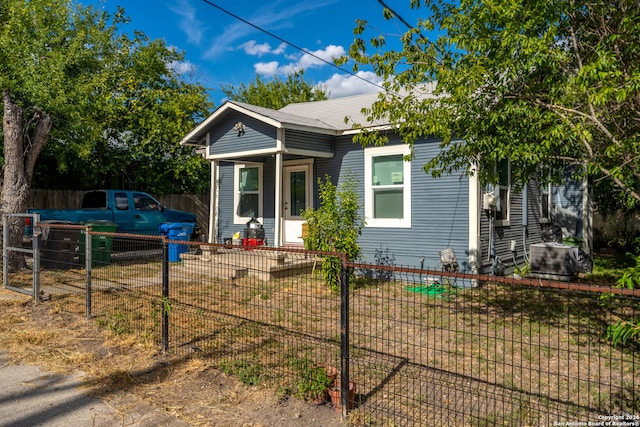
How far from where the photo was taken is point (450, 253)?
28.3 feet

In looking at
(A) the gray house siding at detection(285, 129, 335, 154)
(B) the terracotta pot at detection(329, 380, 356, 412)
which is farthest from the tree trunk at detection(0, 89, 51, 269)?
(B) the terracotta pot at detection(329, 380, 356, 412)

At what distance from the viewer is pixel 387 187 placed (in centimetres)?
976

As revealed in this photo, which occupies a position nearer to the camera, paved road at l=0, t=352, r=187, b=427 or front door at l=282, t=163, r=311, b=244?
paved road at l=0, t=352, r=187, b=427

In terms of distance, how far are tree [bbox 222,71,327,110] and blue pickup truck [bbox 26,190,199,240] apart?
18866 mm

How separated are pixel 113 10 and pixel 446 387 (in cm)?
1978

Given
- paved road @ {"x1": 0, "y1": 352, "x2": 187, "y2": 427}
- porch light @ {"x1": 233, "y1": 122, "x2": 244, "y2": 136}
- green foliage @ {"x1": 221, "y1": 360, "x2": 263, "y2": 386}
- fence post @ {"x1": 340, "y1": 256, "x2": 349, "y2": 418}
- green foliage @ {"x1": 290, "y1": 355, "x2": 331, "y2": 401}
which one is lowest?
paved road @ {"x1": 0, "y1": 352, "x2": 187, "y2": 427}

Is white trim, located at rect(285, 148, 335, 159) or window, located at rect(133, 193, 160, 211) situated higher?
white trim, located at rect(285, 148, 335, 159)

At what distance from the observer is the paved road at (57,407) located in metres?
3.36

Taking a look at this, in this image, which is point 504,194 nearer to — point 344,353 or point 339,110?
point 339,110

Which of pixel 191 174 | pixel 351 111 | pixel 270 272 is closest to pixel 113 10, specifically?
pixel 191 174

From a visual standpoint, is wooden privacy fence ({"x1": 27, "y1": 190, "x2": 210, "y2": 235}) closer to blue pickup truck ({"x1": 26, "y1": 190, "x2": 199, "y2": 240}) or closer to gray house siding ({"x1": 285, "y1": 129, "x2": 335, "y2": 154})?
blue pickup truck ({"x1": 26, "y1": 190, "x2": 199, "y2": 240})

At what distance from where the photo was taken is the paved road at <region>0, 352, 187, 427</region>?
132 inches

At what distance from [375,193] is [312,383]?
6.75m

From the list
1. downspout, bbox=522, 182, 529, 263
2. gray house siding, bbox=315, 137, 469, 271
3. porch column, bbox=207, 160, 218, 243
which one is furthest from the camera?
porch column, bbox=207, 160, 218, 243
